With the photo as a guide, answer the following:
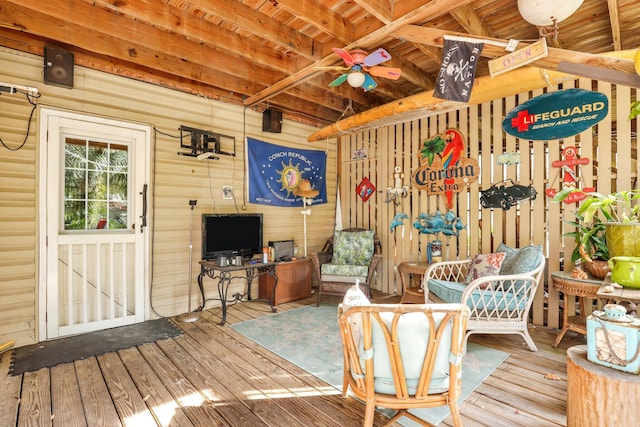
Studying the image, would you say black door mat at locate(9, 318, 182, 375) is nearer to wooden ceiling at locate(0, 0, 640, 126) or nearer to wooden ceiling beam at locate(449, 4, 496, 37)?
wooden ceiling at locate(0, 0, 640, 126)

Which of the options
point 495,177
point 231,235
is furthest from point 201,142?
point 495,177

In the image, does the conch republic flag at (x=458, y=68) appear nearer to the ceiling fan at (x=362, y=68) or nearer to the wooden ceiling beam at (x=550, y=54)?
the wooden ceiling beam at (x=550, y=54)

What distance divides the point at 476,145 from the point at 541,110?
0.79 meters

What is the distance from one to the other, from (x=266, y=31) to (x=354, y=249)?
316 cm

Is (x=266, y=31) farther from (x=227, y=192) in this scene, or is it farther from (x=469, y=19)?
(x=227, y=192)

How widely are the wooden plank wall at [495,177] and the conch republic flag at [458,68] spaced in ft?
5.39

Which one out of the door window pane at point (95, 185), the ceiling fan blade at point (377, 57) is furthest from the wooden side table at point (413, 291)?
the door window pane at point (95, 185)

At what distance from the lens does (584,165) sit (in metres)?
3.45

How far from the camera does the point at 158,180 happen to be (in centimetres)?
401

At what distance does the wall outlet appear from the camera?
15.0 feet

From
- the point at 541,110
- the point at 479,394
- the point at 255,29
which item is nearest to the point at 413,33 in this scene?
the point at 255,29

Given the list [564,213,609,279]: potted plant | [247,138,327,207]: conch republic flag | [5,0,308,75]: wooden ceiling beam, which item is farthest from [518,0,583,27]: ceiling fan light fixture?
[247,138,327,207]: conch republic flag

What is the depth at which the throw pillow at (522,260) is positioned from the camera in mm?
3062

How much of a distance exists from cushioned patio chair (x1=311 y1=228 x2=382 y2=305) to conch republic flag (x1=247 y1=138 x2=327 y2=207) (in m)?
0.94
